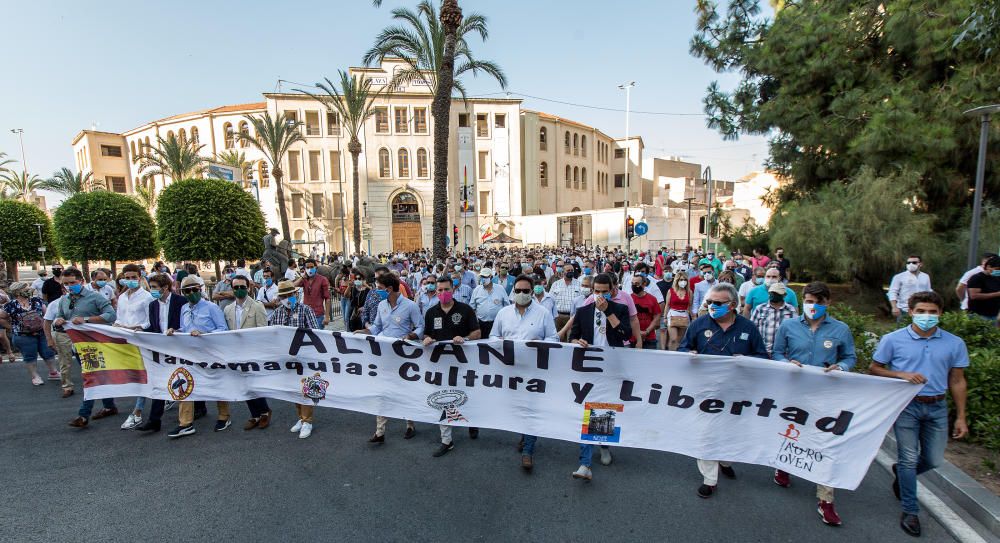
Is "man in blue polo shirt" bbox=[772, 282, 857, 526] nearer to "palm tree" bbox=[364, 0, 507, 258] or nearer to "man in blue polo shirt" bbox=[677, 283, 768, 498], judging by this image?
"man in blue polo shirt" bbox=[677, 283, 768, 498]

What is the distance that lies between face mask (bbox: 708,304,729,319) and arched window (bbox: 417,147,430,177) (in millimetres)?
42716

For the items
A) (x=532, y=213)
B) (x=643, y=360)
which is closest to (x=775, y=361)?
(x=643, y=360)

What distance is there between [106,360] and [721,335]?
7.14m

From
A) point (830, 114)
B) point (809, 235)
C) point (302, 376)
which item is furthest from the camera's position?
point (830, 114)

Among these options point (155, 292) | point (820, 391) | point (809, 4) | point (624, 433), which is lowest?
point (624, 433)

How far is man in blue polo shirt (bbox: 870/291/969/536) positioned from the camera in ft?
11.4

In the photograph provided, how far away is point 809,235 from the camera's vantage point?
1314 centimetres

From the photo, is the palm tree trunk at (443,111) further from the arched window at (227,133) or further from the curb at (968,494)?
the arched window at (227,133)

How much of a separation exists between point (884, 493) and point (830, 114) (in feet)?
46.8

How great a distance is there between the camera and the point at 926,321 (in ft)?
11.5

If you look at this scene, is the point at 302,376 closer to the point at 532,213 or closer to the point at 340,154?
the point at 340,154

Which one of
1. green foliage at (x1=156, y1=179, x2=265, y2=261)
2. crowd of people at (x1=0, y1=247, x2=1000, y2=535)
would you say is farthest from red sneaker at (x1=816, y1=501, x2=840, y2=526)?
green foliage at (x1=156, y1=179, x2=265, y2=261)

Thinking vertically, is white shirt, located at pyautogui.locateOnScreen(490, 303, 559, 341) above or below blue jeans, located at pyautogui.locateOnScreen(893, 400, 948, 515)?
above

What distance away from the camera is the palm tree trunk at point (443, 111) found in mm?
13930
